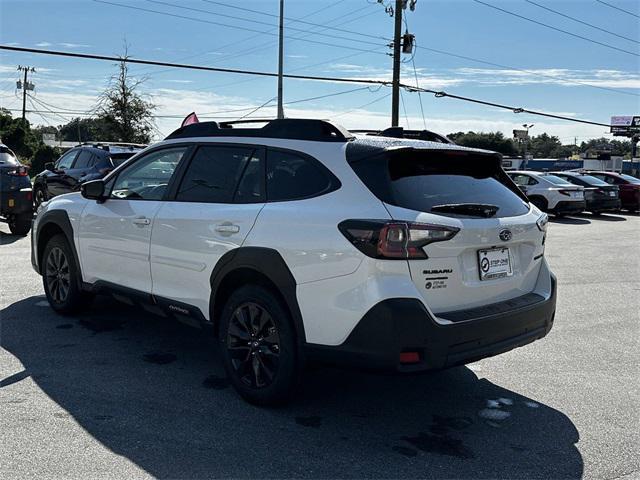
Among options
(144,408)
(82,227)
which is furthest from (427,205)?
(82,227)

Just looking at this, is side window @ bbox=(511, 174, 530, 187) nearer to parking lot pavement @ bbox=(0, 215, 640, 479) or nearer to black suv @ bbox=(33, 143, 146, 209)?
black suv @ bbox=(33, 143, 146, 209)

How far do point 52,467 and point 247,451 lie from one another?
100 centimetres

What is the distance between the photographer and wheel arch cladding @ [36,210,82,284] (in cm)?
591

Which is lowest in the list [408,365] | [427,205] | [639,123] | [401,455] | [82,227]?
[401,455]

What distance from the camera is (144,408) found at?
4059 mm

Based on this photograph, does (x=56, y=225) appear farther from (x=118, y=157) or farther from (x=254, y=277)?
(x=118, y=157)

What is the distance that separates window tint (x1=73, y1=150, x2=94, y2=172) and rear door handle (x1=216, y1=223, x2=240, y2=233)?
1067 cm

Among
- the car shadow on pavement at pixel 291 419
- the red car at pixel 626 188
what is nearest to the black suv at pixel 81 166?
the car shadow on pavement at pixel 291 419

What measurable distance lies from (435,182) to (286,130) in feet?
3.58

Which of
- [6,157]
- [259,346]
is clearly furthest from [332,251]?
[6,157]

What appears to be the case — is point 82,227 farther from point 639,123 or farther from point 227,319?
point 639,123

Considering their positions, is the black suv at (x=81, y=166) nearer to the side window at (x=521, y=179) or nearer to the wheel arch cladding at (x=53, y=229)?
the wheel arch cladding at (x=53, y=229)

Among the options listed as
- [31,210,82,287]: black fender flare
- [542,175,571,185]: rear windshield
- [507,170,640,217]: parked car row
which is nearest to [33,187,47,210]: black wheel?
[31,210,82,287]: black fender flare

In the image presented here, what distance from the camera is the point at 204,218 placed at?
446 centimetres
